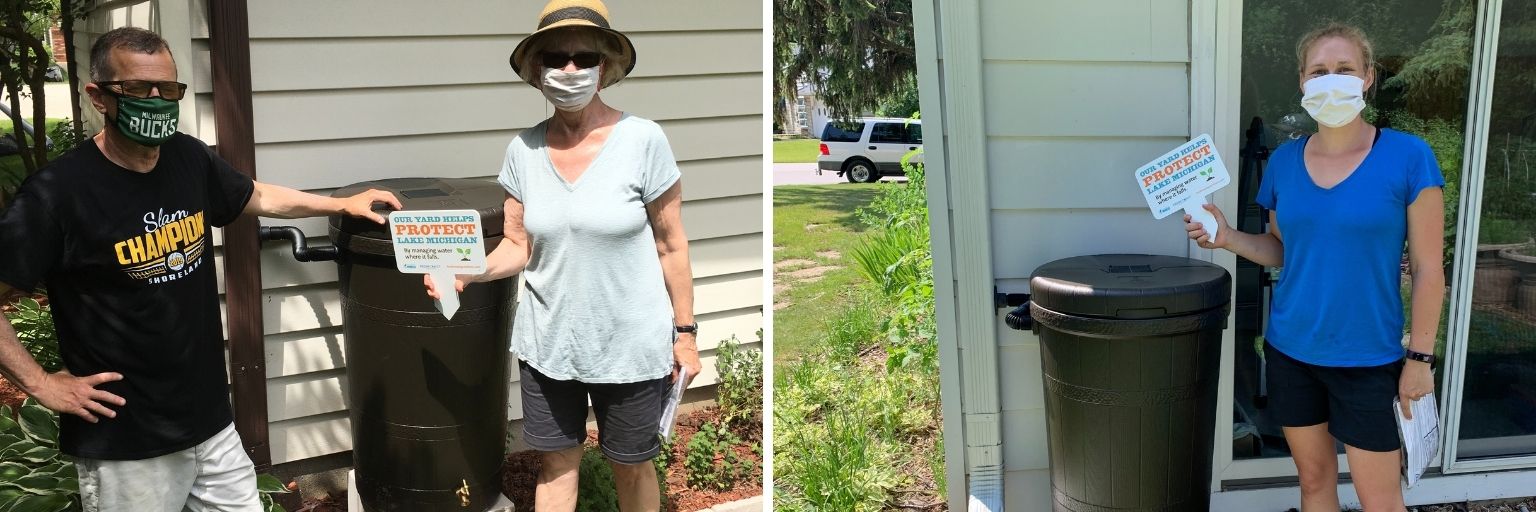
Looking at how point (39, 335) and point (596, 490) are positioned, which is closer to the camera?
point (596, 490)

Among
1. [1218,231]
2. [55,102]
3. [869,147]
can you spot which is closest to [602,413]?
[1218,231]

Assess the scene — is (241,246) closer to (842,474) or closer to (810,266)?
(842,474)

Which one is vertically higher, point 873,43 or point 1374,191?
point 873,43

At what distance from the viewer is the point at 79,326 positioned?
243cm

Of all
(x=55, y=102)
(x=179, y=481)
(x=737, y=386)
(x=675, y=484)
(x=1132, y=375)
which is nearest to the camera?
(x=179, y=481)

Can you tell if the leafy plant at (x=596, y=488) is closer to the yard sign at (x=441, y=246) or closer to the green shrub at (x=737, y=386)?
the green shrub at (x=737, y=386)

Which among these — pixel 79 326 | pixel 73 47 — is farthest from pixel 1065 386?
pixel 73 47

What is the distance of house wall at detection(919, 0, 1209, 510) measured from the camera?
3217 mm

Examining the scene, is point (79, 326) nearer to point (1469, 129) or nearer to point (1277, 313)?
point (1277, 313)

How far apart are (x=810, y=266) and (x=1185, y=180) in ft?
19.9

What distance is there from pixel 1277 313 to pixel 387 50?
2879mm

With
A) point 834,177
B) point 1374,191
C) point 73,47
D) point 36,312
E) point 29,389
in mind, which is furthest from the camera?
point 834,177

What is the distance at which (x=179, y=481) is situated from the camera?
2.62 m

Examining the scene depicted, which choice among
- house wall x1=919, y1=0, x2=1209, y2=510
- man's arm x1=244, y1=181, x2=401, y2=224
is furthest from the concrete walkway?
house wall x1=919, y1=0, x2=1209, y2=510
